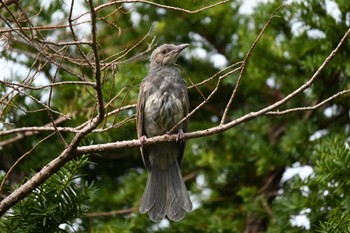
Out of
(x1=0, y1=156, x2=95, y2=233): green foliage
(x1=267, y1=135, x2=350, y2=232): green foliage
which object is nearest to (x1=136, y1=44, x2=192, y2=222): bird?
(x1=267, y1=135, x2=350, y2=232): green foliage

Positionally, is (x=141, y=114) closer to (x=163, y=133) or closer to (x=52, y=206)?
(x=163, y=133)

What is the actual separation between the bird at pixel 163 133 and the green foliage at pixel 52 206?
1231mm

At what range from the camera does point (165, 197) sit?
4910mm

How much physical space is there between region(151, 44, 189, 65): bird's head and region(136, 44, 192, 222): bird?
43 millimetres

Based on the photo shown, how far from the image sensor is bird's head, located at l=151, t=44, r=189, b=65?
18.2 feet

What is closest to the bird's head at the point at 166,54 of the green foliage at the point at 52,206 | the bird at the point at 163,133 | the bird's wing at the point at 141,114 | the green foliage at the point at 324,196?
the bird at the point at 163,133

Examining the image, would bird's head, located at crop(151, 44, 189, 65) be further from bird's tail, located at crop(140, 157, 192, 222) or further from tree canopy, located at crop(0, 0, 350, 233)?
bird's tail, located at crop(140, 157, 192, 222)

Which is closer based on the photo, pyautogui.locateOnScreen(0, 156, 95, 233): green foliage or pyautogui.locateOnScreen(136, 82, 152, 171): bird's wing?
pyautogui.locateOnScreen(0, 156, 95, 233): green foliage

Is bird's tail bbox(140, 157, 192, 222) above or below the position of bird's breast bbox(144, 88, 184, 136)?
below

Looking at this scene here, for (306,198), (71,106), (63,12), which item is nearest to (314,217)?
(306,198)

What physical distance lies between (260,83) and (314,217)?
1695mm

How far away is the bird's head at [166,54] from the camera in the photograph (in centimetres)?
555

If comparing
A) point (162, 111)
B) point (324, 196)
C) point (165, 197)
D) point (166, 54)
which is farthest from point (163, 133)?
point (324, 196)

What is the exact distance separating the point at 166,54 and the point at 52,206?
2483 mm
